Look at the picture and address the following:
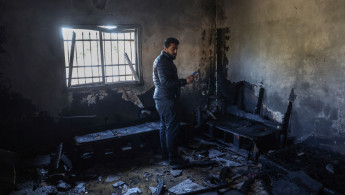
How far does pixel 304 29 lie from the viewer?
16.5ft

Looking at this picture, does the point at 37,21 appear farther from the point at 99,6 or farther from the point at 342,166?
the point at 342,166

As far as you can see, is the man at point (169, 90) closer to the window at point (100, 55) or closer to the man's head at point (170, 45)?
the man's head at point (170, 45)

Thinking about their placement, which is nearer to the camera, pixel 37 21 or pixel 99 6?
pixel 37 21

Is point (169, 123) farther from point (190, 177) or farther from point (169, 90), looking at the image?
point (190, 177)

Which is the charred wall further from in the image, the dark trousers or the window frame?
the dark trousers

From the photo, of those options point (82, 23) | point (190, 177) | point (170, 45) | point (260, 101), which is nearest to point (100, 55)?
point (82, 23)

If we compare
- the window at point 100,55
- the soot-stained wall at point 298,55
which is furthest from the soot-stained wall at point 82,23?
the soot-stained wall at point 298,55

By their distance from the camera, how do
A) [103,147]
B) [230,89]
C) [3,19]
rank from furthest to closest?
[230,89] → [103,147] → [3,19]

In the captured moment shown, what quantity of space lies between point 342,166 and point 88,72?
5.28 m

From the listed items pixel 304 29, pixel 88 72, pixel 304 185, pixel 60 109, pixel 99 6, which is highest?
pixel 99 6

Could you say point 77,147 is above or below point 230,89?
below

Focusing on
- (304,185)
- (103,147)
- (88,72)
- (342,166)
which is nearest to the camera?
(304,185)

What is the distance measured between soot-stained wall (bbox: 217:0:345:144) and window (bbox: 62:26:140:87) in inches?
108

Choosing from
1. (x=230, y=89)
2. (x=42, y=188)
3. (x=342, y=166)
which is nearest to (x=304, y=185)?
(x=342, y=166)
